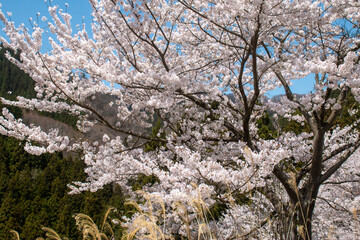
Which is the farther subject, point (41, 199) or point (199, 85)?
point (41, 199)

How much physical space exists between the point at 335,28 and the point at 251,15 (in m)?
2.88

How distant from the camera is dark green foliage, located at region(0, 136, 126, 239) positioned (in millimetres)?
18062

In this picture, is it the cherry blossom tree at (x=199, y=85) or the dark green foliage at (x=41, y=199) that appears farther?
the dark green foliage at (x=41, y=199)

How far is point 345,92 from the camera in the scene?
4.20 m

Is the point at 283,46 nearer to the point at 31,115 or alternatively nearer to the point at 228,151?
the point at 228,151

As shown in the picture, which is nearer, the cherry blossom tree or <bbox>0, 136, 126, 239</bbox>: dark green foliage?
Answer: the cherry blossom tree

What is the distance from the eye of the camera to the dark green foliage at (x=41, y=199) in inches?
711

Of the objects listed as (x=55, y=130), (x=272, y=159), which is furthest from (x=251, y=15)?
(x=55, y=130)

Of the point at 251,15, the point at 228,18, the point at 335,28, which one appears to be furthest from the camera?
the point at 335,28

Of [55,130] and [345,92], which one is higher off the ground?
[345,92]

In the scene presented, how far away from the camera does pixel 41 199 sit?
79.9 feet

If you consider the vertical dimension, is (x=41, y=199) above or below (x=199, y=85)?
below

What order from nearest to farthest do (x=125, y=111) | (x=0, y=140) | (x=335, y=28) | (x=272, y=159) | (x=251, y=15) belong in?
(x=272, y=159)
(x=251, y=15)
(x=335, y=28)
(x=125, y=111)
(x=0, y=140)

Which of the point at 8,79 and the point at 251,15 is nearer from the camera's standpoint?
the point at 251,15
